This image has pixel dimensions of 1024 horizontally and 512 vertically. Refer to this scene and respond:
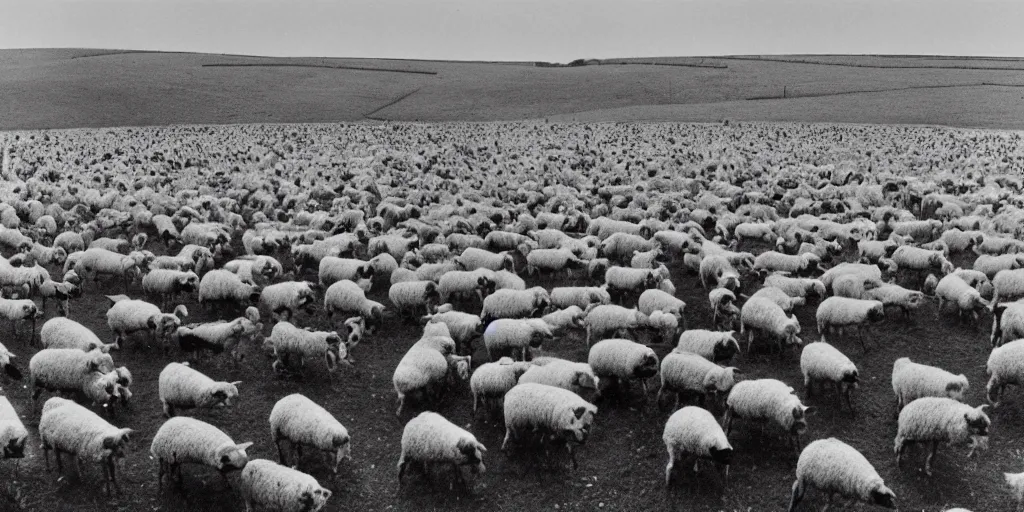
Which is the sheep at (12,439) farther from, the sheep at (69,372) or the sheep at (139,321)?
the sheep at (139,321)

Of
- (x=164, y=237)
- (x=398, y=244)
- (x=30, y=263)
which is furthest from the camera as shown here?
(x=164, y=237)

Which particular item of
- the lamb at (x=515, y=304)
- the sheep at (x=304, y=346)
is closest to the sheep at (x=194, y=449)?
the sheep at (x=304, y=346)

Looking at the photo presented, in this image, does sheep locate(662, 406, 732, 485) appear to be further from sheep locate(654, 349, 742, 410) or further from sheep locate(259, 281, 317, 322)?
sheep locate(259, 281, 317, 322)

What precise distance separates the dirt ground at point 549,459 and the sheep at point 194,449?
1.37ft

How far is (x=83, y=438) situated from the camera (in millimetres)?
8602

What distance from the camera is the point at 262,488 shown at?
8039mm

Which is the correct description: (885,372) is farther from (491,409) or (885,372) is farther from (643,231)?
(643,231)

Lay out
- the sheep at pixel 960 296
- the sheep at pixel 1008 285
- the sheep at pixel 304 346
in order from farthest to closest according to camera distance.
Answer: the sheep at pixel 1008 285 < the sheep at pixel 960 296 < the sheep at pixel 304 346

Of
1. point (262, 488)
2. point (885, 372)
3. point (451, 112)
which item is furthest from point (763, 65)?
point (262, 488)

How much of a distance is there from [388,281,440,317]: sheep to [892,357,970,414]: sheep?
8.20 metres

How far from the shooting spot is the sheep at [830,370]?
10.1 metres

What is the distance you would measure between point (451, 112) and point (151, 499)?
203 feet

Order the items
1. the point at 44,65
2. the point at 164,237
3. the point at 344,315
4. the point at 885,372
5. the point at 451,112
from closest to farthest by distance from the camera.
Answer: the point at 885,372, the point at 344,315, the point at 164,237, the point at 451,112, the point at 44,65

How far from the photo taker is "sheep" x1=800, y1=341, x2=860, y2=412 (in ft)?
33.1
